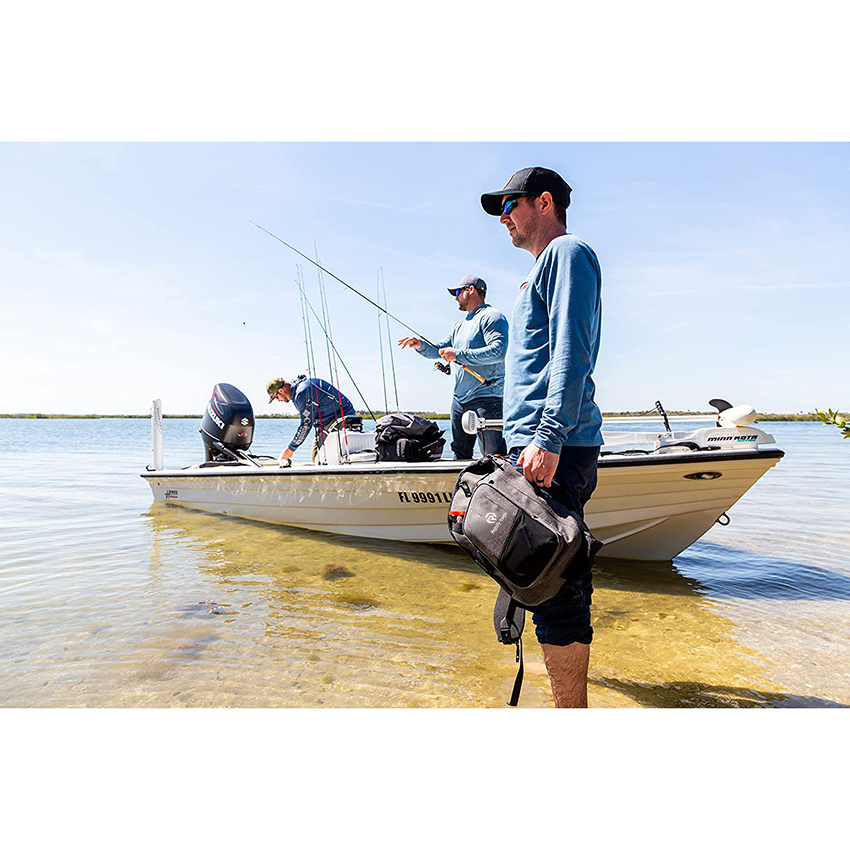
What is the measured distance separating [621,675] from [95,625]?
3.20 metres

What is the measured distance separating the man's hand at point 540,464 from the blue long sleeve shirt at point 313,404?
4.41 metres

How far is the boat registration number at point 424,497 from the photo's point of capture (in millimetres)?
4820

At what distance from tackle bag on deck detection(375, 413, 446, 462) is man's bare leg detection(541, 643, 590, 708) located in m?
3.34

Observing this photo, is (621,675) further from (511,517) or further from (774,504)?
(774,504)

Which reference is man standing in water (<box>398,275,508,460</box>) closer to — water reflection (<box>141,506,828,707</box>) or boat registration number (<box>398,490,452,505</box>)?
boat registration number (<box>398,490,452,505</box>)

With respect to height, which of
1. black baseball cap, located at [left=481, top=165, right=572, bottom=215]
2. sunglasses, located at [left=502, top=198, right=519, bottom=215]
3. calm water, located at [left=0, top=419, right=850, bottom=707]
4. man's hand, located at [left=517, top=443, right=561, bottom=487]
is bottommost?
calm water, located at [left=0, top=419, right=850, bottom=707]

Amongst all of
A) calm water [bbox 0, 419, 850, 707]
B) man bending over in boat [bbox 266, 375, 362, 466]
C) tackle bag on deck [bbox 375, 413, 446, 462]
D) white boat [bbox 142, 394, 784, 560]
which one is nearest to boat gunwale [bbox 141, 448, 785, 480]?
white boat [bbox 142, 394, 784, 560]

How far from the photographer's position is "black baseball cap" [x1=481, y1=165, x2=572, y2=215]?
6.51 feet

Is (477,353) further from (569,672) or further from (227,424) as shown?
(227,424)

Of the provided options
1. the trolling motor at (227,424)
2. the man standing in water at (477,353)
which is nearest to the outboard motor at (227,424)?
the trolling motor at (227,424)

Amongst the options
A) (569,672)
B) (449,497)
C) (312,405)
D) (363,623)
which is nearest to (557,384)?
(569,672)

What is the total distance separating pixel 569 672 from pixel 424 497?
10.4 ft

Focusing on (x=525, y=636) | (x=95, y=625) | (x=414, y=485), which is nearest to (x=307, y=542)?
(x=414, y=485)

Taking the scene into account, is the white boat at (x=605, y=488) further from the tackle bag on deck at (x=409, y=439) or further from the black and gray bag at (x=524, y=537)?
the black and gray bag at (x=524, y=537)
